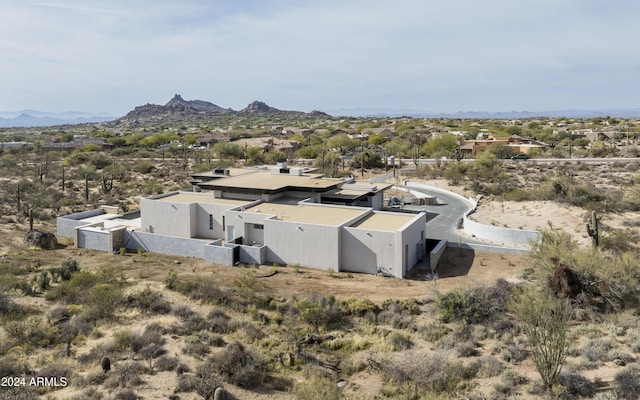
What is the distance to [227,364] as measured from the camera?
17.0 metres

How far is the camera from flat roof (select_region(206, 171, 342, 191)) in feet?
121

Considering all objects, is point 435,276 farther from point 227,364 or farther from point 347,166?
point 347,166

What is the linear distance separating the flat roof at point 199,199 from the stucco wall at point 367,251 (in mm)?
10138

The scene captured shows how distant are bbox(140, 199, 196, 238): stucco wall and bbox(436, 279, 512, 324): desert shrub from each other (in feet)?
63.6

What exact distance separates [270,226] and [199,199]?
971cm

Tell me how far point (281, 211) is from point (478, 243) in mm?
13373

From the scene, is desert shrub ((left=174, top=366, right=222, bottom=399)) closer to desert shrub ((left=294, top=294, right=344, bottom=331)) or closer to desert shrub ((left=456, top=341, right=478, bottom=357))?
desert shrub ((left=294, top=294, right=344, bottom=331))

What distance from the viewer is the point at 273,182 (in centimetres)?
3894

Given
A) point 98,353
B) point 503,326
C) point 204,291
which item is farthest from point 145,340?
point 503,326

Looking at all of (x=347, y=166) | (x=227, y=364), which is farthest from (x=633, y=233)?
(x=347, y=166)

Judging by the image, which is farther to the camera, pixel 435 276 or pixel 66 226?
pixel 66 226

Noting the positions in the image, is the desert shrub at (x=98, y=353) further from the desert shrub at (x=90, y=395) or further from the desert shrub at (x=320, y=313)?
the desert shrub at (x=320, y=313)

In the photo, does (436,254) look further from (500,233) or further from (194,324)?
(194,324)

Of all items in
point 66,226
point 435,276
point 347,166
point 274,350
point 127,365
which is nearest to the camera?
point 127,365
